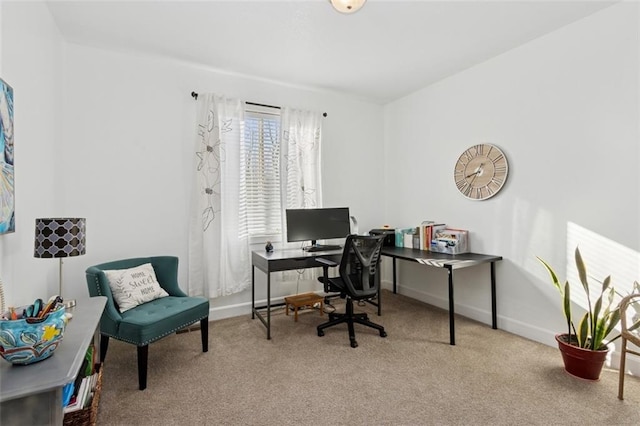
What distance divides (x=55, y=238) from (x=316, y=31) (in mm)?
2393

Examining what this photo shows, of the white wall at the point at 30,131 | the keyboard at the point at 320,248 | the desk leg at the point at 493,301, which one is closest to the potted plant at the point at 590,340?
the desk leg at the point at 493,301

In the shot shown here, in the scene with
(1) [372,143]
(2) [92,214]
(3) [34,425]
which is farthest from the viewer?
(1) [372,143]

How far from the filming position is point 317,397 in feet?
6.62

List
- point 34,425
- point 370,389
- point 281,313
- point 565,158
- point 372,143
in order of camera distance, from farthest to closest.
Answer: point 372,143 < point 281,313 < point 565,158 < point 370,389 < point 34,425

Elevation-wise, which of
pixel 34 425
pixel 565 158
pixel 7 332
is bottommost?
pixel 34 425

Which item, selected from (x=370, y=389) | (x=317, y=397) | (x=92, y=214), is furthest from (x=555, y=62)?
(x=92, y=214)

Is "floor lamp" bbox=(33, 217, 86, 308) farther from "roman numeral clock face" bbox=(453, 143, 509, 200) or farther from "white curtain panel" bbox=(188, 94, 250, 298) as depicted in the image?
"roman numeral clock face" bbox=(453, 143, 509, 200)

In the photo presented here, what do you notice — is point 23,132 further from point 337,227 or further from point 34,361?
point 337,227

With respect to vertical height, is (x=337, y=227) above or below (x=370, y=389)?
above

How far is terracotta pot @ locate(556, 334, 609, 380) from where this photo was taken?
7.00 ft

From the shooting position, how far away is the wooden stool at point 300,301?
11.1ft

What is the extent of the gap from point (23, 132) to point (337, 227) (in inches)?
109

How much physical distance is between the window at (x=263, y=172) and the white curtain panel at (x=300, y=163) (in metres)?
0.08

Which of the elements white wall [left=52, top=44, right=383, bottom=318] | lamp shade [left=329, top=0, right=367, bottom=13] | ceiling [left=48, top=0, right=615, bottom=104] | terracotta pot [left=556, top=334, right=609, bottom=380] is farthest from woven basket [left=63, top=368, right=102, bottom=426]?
terracotta pot [left=556, top=334, right=609, bottom=380]
